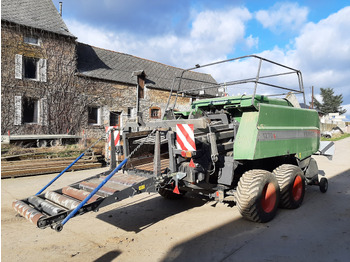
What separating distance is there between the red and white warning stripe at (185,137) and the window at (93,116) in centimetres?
1409

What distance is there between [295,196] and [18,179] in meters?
7.77

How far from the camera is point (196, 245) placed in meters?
3.54

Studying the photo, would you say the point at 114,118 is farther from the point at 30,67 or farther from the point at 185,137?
the point at 185,137

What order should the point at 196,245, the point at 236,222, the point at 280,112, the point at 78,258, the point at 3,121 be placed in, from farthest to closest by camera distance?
the point at 3,121, the point at 280,112, the point at 236,222, the point at 196,245, the point at 78,258

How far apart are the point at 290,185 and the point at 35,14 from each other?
54.1 feet

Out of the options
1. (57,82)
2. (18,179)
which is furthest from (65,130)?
(18,179)

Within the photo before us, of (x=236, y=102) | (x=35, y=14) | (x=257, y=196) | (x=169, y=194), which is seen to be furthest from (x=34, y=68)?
(x=257, y=196)

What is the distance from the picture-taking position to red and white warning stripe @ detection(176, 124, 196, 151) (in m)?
3.78

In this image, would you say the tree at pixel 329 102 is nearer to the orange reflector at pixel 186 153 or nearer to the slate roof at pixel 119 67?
the slate roof at pixel 119 67

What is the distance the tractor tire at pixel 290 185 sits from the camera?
15.6 feet

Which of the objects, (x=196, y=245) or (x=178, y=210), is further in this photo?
(x=178, y=210)

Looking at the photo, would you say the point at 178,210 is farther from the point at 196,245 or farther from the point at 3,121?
the point at 3,121

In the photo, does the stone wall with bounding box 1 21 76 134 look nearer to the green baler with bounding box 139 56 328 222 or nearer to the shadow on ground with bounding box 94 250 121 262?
the green baler with bounding box 139 56 328 222

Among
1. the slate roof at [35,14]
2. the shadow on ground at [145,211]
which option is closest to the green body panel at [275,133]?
the shadow on ground at [145,211]
